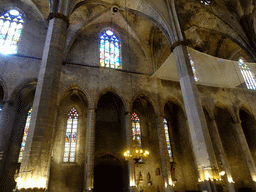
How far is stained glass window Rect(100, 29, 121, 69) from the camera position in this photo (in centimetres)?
1488

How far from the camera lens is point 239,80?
1658 centimetres

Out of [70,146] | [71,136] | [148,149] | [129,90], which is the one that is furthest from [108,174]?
[129,90]

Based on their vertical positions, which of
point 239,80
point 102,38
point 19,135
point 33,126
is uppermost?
point 102,38

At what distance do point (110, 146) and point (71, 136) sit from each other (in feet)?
10.1

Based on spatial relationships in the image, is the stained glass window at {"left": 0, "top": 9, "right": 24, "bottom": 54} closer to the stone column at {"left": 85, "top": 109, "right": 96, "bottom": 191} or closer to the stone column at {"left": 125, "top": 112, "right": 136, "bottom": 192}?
the stone column at {"left": 85, "top": 109, "right": 96, "bottom": 191}

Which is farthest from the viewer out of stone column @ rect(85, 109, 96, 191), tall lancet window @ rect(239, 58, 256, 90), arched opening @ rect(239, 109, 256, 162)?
tall lancet window @ rect(239, 58, 256, 90)

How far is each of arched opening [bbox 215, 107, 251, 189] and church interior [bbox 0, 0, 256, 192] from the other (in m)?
0.08

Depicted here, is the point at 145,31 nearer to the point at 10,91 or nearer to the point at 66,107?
the point at 66,107

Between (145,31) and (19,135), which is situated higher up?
(145,31)

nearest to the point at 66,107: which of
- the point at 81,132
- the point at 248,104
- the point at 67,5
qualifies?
the point at 81,132

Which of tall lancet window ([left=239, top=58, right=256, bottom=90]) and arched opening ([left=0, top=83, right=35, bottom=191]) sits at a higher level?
tall lancet window ([left=239, top=58, right=256, bottom=90])

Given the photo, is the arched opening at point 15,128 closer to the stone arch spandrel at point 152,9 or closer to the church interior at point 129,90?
the church interior at point 129,90

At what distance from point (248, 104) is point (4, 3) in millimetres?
22061

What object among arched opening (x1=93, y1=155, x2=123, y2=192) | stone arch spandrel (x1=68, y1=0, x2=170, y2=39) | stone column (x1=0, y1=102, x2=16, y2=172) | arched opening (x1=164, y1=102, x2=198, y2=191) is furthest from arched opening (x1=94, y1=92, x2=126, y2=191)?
stone arch spandrel (x1=68, y1=0, x2=170, y2=39)
